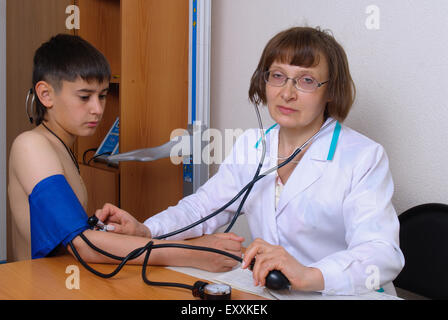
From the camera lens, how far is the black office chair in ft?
3.67

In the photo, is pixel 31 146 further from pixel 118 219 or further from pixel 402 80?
pixel 402 80

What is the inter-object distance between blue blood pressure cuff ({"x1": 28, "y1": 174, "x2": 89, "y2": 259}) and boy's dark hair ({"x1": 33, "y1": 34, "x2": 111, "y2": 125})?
41cm

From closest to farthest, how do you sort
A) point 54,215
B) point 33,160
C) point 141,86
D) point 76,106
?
point 54,215
point 33,160
point 76,106
point 141,86

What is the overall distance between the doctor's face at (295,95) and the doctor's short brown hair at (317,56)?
16 millimetres

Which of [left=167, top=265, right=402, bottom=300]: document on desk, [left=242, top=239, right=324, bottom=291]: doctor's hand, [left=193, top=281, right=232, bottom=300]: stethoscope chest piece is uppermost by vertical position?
[left=242, top=239, right=324, bottom=291]: doctor's hand

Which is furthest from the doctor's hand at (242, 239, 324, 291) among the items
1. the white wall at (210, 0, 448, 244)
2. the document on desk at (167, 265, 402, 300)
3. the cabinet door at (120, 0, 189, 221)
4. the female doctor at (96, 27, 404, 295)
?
the cabinet door at (120, 0, 189, 221)

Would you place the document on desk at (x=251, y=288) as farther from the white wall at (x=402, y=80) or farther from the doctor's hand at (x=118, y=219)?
the white wall at (x=402, y=80)

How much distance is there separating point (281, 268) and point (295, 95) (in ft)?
1.62

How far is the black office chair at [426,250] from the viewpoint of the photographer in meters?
1.12

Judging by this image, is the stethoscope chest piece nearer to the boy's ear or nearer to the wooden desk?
the wooden desk

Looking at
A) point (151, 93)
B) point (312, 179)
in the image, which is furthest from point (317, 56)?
point (151, 93)

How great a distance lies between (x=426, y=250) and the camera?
116cm

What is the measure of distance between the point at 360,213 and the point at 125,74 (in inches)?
47.1

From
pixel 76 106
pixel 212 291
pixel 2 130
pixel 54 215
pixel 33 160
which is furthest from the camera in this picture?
pixel 2 130
